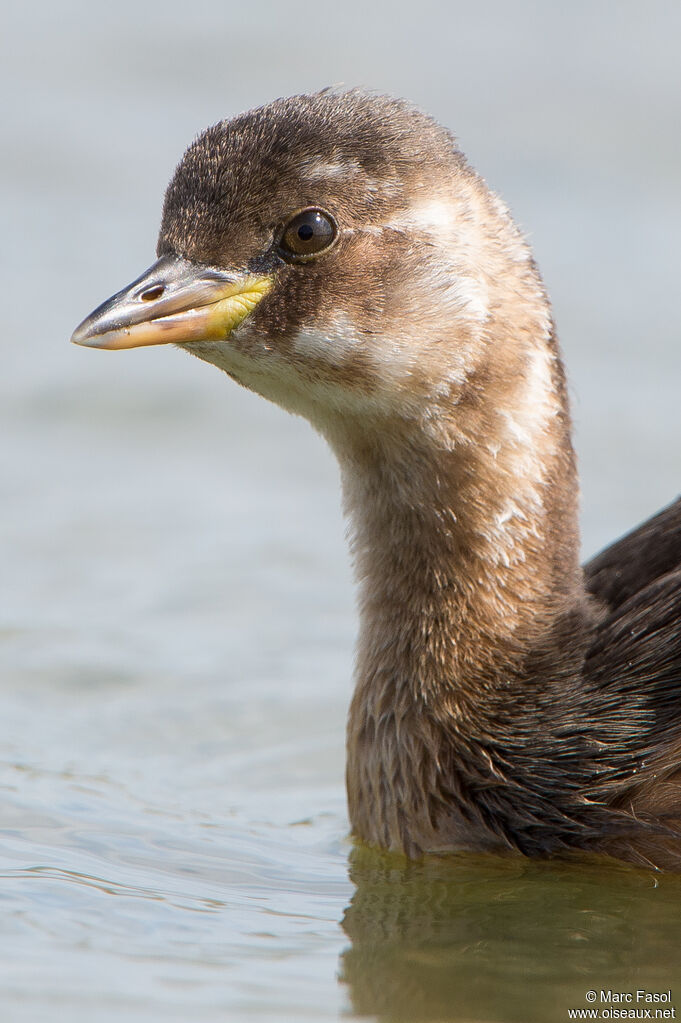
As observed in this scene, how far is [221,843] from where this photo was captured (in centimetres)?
723

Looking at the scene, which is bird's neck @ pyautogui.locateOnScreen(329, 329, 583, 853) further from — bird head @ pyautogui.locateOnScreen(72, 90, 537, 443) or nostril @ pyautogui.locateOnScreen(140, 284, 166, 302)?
nostril @ pyautogui.locateOnScreen(140, 284, 166, 302)

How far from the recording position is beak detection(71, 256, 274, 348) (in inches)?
260

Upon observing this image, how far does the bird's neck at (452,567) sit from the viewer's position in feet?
22.6

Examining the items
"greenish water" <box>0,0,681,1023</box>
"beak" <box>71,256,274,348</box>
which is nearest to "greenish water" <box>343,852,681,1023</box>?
"greenish water" <box>0,0,681,1023</box>

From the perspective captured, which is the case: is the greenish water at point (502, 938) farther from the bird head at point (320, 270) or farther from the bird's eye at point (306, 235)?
the bird's eye at point (306, 235)

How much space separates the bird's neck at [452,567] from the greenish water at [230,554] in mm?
402

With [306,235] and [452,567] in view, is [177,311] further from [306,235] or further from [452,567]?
[452,567]

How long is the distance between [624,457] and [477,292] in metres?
3.75


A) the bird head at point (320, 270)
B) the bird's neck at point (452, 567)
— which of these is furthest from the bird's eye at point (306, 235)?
the bird's neck at point (452, 567)

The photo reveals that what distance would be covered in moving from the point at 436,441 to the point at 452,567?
1.67 feet

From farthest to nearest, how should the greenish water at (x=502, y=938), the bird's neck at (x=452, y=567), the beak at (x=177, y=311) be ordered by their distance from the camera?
1. the bird's neck at (x=452, y=567)
2. the beak at (x=177, y=311)
3. the greenish water at (x=502, y=938)

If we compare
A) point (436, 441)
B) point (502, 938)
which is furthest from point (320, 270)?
point (502, 938)

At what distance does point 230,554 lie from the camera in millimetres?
9641

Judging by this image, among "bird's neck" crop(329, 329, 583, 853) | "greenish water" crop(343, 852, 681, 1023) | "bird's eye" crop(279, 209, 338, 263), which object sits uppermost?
"bird's eye" crop(279, 209, 338, 263)
